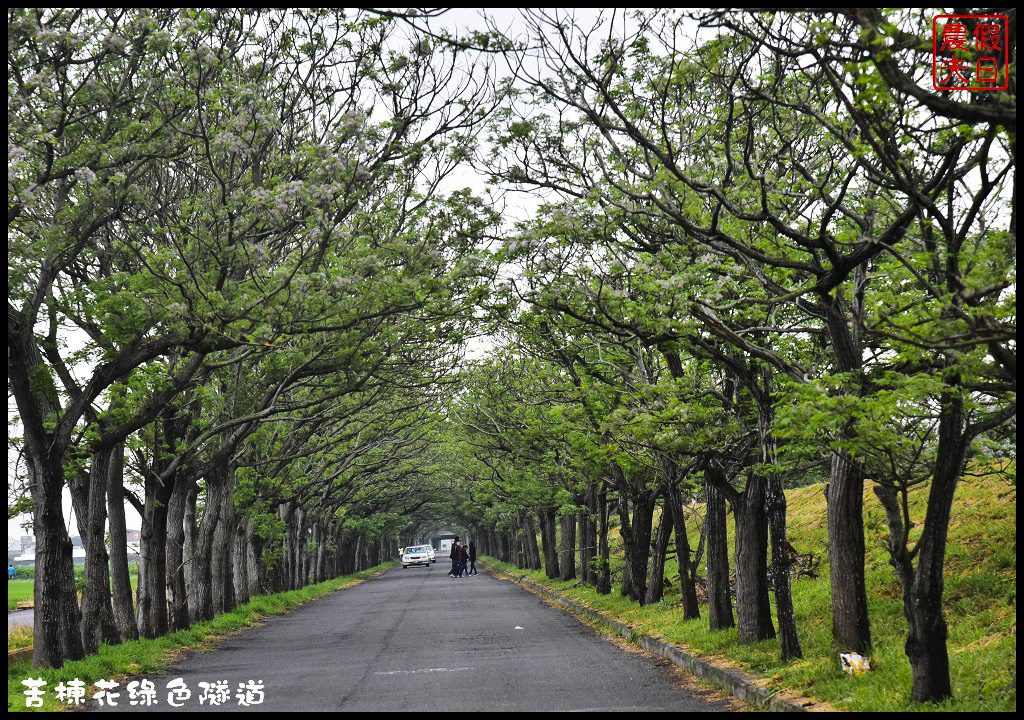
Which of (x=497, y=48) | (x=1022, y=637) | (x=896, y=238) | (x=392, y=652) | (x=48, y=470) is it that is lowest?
(x=392, y=652)

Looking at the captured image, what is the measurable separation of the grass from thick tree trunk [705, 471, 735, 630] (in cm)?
Answer: 33

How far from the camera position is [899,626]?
43.6 ft

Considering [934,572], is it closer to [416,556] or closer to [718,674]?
[718,674]

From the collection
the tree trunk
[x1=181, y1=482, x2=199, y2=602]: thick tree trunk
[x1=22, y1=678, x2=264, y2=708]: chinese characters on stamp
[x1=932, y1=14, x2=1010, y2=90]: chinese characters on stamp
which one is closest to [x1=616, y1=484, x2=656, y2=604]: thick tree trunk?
the tree trunk

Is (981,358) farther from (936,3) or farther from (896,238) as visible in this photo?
(936,3)

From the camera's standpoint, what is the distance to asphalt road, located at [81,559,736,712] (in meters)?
10.2

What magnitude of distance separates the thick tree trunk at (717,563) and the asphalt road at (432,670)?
4.96 ft

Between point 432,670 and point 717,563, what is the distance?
4810mm

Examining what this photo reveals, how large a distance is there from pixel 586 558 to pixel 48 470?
2187cm

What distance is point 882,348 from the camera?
1015cm

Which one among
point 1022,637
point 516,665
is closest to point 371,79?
point 516,665

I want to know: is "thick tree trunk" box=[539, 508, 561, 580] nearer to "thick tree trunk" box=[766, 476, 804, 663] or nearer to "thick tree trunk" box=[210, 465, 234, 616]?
"thick tree trunk" box=[210, 465, 234, 616]

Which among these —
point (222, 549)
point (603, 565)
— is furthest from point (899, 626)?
point (222, 549)

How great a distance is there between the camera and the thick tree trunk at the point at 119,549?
55.5 feet
